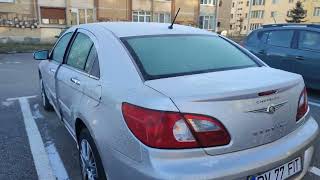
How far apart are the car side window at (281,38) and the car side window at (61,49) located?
4996 mm

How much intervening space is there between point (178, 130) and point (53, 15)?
30.1 meters

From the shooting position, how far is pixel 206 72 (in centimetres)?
262

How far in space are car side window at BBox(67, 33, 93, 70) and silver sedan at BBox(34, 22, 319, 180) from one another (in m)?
0.07

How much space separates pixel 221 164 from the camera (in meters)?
2.02

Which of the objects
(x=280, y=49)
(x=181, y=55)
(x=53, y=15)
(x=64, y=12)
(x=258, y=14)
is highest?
(x=258, y=14)

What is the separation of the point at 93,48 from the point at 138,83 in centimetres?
96

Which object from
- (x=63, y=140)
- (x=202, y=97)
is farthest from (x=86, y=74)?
(x=63, y=140)

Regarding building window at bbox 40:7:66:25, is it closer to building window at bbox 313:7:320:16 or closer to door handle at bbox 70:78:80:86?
door handle at bbox 70:78:80:86

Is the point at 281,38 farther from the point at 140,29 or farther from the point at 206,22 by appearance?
the point at 206,22

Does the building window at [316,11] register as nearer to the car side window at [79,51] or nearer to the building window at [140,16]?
the building window at [140,16]

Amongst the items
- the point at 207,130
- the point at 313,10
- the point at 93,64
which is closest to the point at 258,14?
the point at 313,10

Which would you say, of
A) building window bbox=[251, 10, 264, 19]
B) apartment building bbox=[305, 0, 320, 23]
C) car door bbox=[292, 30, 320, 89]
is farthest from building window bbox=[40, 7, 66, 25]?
building window bbox=[251, 10, 264, 19]

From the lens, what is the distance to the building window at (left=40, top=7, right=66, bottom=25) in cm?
2906

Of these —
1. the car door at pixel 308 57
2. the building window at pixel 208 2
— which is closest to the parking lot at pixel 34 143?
the car door at pixel 308 57
